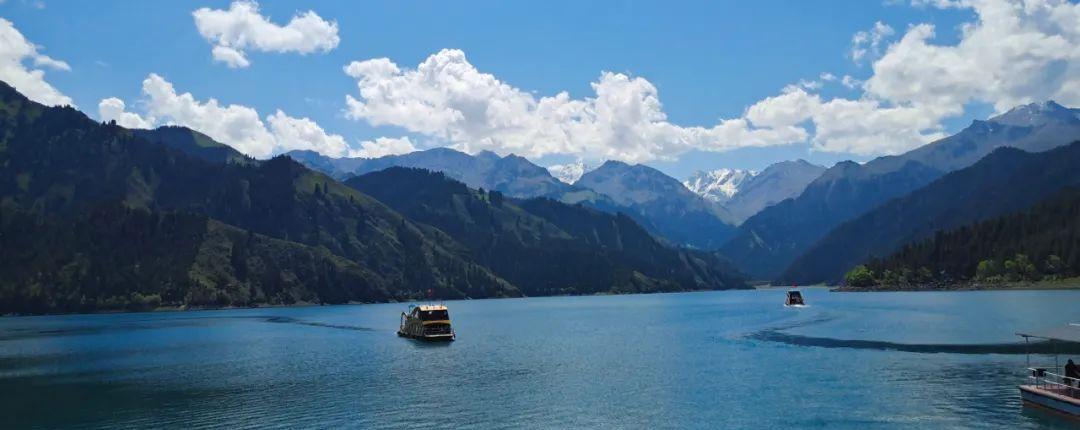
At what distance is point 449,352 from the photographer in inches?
5782

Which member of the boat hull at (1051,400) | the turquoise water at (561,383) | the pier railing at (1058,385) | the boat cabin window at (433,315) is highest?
the boat cabin window at (433,315)

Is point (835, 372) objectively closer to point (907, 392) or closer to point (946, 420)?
point (907, 392)

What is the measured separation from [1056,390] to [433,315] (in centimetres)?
12868

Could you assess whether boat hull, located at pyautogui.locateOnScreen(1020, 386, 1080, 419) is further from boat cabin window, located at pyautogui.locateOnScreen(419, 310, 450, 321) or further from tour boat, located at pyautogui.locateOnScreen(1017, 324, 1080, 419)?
boat cabin window, located at pyautogui.locateOnScreen(419, 310, 450, 321)

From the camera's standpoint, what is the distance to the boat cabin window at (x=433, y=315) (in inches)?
6993

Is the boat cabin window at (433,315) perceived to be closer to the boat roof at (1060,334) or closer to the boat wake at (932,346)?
the boat wake at (932,346)

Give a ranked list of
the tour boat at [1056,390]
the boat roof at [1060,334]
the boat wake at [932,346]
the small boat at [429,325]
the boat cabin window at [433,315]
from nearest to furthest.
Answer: the tour boat at [1056,390] → the boat roof at [1060,334] → the boat wake at [932,346] → the small boat at [429,325] → the boat cabin window at [433,315]

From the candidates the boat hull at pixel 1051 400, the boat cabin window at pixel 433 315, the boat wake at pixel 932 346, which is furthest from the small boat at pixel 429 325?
the boat hull at pixel 1051 400

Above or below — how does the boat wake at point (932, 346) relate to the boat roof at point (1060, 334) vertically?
below

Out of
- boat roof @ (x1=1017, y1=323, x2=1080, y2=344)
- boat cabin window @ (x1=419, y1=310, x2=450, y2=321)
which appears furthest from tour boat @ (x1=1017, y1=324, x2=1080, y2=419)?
boat cabin window @ (x1=419, y1=310, x2=450, y2=321)

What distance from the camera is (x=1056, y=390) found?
70.6 meters

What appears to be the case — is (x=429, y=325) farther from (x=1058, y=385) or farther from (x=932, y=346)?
(x=1058, y=385)

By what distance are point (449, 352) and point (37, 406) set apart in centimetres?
6886

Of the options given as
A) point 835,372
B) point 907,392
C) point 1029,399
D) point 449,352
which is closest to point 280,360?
point 449,352
